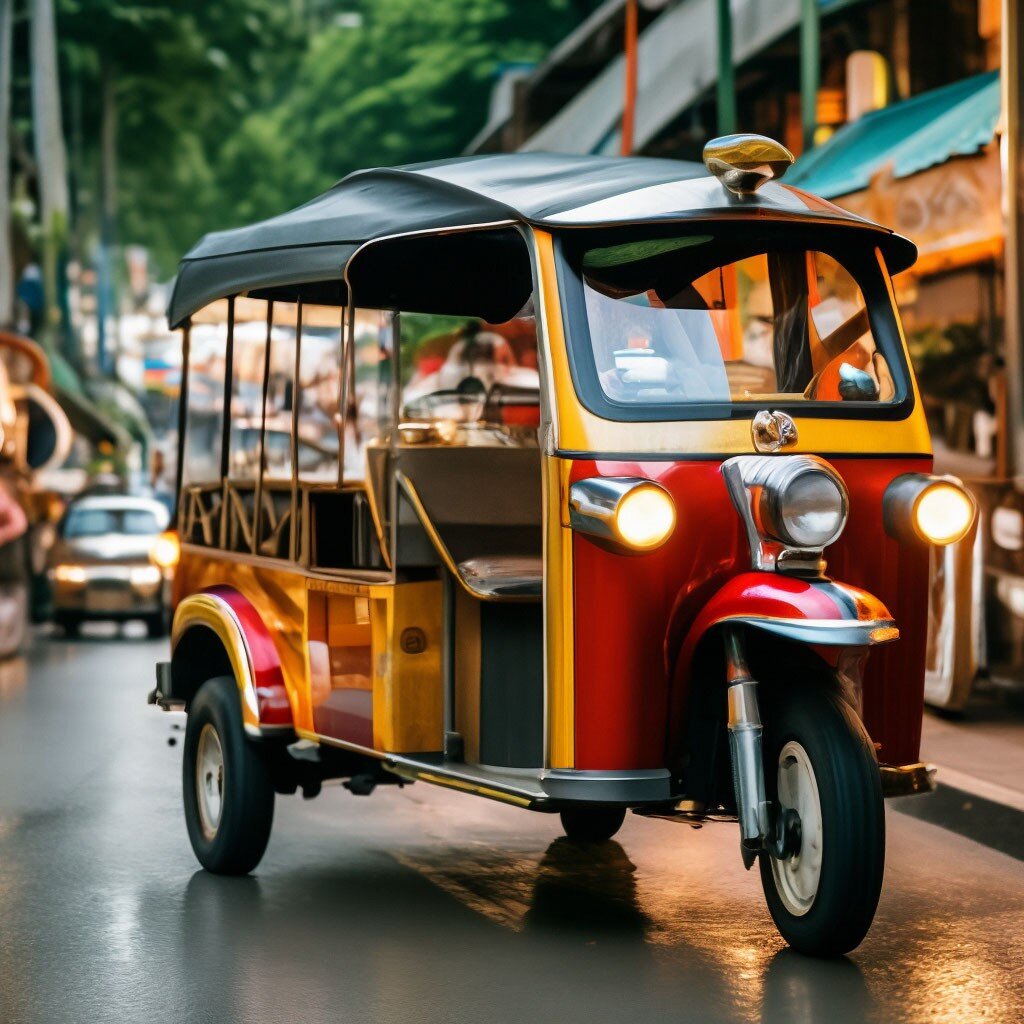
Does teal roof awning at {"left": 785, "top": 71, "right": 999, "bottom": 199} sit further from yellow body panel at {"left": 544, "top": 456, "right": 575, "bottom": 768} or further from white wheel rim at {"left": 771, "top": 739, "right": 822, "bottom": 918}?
white wheel rim at {"left": 771, "top": 739, "right": 822, "bottom": 918}

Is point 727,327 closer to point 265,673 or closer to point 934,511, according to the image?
point 934,511

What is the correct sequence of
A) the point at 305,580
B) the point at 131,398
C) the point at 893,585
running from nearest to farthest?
the point at 893,585 < the point at 305,580 < the point at 131,398

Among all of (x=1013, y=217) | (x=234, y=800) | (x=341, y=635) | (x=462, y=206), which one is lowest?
(x=234, y=800)

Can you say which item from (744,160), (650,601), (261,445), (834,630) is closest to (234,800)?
(261,445)

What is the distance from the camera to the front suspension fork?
19.6 feet

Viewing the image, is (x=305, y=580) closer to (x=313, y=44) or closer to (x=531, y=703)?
(x=531, y=703)

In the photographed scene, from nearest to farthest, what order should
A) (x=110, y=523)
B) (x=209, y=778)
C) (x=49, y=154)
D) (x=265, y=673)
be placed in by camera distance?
(x=265, y=673), (x=209, y=778), (x=110, y=523), (x=49, y=154)

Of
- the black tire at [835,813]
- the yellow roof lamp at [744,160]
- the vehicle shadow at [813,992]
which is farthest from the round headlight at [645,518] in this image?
the vehicle shadow at [813,992]

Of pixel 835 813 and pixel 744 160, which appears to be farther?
pixel 744 160

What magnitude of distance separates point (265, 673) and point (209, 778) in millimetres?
687

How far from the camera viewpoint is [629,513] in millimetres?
6102

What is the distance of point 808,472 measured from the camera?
6.10 meters

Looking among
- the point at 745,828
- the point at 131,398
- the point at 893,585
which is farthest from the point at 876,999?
the point at 131,398

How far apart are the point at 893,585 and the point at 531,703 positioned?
121cm
